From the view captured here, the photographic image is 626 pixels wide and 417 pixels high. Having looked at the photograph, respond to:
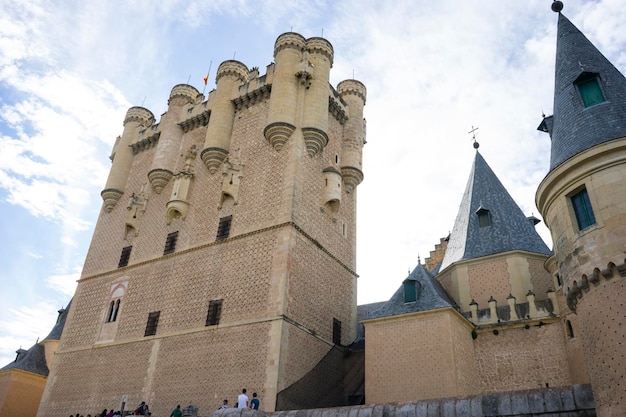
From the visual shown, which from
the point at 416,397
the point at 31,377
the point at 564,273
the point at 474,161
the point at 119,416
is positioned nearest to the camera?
the point at 564,273

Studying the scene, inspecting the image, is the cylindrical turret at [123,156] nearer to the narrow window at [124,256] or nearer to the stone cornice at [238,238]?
the narrow window at [124,256]

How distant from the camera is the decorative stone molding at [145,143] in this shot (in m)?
24.5

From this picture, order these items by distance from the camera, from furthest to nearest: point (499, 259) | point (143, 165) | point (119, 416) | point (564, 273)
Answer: point (143, 165), point (499, 259), point (119, 416), point (564, 273)

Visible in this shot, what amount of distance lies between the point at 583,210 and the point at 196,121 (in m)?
18.7

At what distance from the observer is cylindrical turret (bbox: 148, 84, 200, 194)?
2211 centimetres

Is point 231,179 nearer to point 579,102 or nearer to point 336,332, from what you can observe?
point 336,332

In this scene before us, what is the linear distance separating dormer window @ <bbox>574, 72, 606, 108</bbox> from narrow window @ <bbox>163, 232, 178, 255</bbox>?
51.4 ft

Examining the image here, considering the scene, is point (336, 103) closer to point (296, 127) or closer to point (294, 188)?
point (296, 127)

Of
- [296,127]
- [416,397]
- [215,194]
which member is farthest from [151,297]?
[416,397]

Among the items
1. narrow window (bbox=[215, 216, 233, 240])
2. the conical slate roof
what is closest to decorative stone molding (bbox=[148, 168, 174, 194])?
narrow window (bbox=[215, 216, 233, 240])

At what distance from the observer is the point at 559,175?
28.1ft

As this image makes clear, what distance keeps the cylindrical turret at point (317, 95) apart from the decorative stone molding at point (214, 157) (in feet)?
12.8

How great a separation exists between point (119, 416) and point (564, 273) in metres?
13.7

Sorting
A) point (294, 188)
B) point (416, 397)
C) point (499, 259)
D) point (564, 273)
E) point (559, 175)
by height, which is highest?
point (294, 188)
